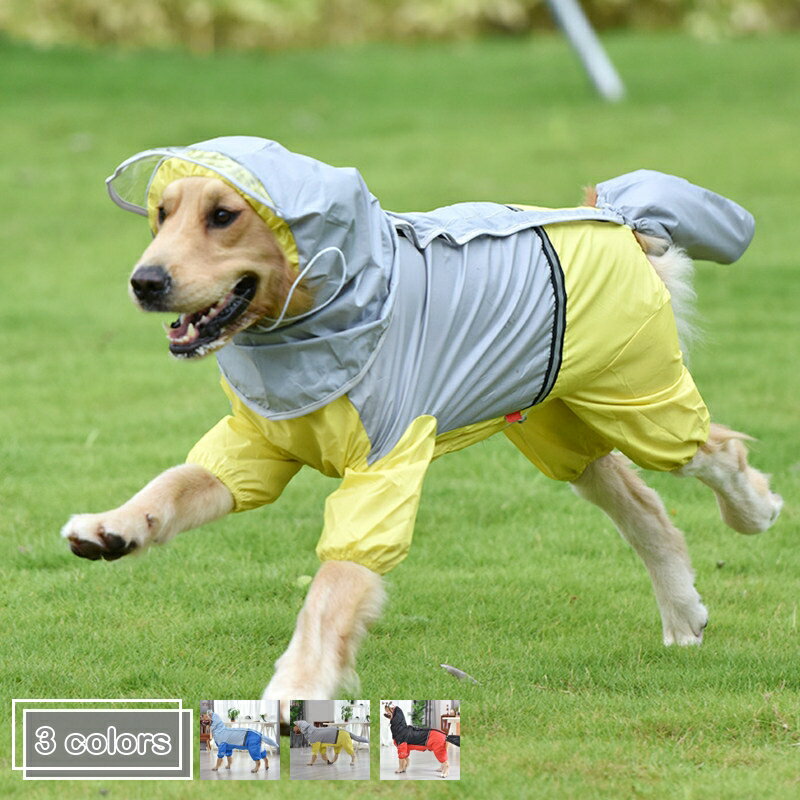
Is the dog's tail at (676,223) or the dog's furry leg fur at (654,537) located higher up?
the dog's tail at (676,223)

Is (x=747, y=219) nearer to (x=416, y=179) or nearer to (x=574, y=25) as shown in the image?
(x=416, y=179)

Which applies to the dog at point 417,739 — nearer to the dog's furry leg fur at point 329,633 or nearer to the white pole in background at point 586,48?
the dog's furry leg fur at point 329,633

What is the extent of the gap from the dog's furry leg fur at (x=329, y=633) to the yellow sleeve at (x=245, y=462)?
57 centimetres

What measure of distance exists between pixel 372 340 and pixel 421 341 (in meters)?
0.21

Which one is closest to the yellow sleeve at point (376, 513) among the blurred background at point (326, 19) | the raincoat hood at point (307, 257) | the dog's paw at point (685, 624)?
the raincoat hood at point (307, 257)

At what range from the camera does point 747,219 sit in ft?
18.8

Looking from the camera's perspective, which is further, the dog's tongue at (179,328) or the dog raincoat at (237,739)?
the dog's tongue at (179,328)

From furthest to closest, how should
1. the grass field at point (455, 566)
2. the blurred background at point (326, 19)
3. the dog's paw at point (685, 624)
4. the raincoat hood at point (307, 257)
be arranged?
the blurred background at point (326, 19) → the dog's paw at point (685, 624) → the grass field at point (455, 566) → the raincoat hood at point (307, 257)

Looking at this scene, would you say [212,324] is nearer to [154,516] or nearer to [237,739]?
[154,516]

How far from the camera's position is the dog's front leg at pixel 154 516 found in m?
4.28

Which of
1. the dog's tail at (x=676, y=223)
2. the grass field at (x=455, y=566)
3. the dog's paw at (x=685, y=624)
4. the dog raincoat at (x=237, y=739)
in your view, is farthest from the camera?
the dog's paw at (x=685, y=624)

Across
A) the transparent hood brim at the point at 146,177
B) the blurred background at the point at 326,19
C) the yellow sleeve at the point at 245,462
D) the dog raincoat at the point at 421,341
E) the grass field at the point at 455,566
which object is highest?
the blurred background at the point at 326,19

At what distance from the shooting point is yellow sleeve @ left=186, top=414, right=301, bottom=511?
469 centimetres

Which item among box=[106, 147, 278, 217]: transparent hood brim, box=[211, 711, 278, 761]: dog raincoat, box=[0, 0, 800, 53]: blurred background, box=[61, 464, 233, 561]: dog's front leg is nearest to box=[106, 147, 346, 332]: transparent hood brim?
box=[106, 147, 278, 217]: transparent hood brim
